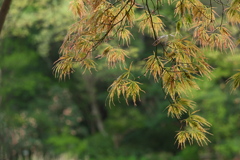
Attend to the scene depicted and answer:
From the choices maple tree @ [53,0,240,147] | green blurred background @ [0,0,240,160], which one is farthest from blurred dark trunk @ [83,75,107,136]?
maple tree @ [53,0,240,147]

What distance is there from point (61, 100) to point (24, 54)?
8.04 feet

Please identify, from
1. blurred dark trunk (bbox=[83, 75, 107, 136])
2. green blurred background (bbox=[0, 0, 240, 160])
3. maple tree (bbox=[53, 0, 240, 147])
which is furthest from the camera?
blurred dark trunk (bbox=[83, 75, 107, 136])

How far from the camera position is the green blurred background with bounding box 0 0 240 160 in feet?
40.1

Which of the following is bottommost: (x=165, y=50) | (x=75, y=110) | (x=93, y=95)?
(x=75, y=110)

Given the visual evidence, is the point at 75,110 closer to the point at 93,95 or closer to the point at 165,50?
the point at 93,95

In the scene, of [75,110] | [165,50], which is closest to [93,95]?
[75,110]

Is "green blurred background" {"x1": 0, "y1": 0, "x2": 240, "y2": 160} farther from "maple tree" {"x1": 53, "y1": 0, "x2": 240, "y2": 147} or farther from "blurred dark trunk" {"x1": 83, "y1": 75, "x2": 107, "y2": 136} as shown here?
"maple tree" {"x1": 53, "y1": 0, "x2": 240, "y2": 147}

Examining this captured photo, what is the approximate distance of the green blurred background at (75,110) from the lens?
40.1 feet

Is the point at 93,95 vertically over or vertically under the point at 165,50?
under

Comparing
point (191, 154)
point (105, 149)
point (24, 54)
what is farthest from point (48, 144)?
point (191, 154)

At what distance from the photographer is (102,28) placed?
2787 mm

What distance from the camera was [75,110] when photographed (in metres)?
16.4

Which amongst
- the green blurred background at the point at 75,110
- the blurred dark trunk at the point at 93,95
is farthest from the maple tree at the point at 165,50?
the blurred dark trunk at the point at 93,95

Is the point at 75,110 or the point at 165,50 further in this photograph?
the point at 75,110
